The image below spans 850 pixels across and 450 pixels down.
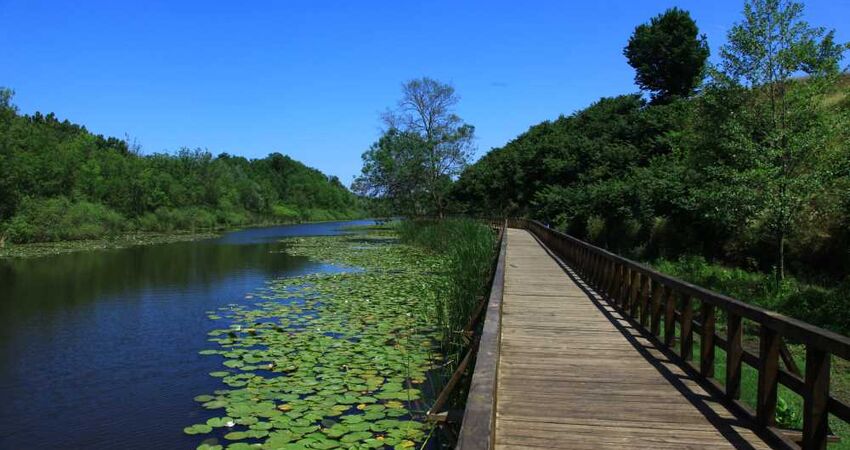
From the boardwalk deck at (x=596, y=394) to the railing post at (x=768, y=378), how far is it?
16 centimetres

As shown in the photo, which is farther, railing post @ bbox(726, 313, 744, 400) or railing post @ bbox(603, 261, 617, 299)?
railing post @ bbox(603, 261, 617, 299)

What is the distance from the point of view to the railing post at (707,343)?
509cm

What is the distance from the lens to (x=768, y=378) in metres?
3.96

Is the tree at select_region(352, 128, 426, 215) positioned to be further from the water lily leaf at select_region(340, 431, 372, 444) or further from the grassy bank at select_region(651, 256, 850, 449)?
the water lily leaf at select_region(340, 431, 372, 444)

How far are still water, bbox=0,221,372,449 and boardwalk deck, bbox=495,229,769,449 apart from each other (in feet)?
13.0

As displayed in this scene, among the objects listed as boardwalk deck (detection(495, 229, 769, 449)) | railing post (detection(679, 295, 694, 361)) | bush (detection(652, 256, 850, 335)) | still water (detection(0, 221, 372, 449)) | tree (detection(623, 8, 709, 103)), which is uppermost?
tree (detection(623, 8, 709, 103))

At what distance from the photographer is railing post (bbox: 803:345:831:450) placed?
337 cm

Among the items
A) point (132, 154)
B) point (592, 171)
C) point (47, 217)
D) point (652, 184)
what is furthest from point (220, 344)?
point (132, 154)

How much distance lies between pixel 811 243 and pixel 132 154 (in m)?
74.0

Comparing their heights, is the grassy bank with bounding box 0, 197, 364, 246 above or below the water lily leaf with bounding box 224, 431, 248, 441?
above

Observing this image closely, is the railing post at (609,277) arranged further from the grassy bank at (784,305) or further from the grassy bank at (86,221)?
the grassy bank at (86,221)

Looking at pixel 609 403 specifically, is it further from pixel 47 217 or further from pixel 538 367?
pixel 47 217

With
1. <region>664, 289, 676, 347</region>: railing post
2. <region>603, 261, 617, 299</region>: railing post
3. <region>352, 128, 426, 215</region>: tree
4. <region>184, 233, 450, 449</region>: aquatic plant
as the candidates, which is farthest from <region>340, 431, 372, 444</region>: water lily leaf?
<region>352, 128, 426, 215</region>: tree

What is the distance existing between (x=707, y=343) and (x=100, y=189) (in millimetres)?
57434
